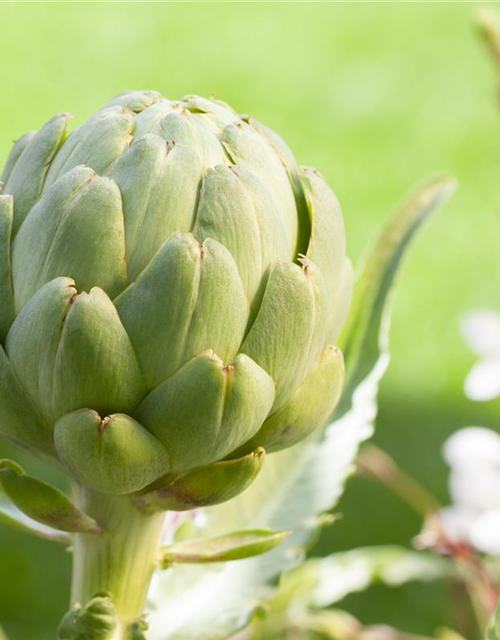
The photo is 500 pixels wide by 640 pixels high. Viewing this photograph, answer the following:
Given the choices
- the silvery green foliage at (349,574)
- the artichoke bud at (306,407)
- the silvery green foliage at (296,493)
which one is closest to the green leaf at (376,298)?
the silvery green foliage at (296,493)

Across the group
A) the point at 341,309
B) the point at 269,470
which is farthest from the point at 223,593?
the point at 341,309

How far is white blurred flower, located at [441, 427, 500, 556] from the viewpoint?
2.30 feet

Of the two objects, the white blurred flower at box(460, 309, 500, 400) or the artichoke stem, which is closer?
the artichoke stem

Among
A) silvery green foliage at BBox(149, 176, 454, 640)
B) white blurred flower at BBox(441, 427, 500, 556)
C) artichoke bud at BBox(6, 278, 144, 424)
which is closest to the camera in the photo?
artichoke bud at BBox(6, 278, 144, 424)

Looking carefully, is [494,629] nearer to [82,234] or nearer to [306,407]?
[306,407]

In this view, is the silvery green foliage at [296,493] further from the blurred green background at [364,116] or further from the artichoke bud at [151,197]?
the blurred green background at [364,116]

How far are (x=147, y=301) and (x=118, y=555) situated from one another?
0.14m

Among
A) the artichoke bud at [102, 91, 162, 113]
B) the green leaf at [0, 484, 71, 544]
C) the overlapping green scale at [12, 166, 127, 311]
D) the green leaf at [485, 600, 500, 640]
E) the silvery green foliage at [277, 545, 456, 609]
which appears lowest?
the silvery green foliage at [277, 545, 456, 609]

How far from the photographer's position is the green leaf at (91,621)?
0.45 metres

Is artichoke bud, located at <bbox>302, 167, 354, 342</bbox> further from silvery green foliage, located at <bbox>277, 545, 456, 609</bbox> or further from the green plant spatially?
silvery green foliage, located at <bbox>277, 545, 456, 609</bbox>

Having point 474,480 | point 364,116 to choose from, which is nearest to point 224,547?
point 474,480

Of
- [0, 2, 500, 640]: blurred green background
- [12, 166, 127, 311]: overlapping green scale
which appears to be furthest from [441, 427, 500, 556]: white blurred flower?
[0, 2, 500, 640]: blurred green background

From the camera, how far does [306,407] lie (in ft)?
1.48

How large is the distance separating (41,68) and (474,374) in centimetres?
197
